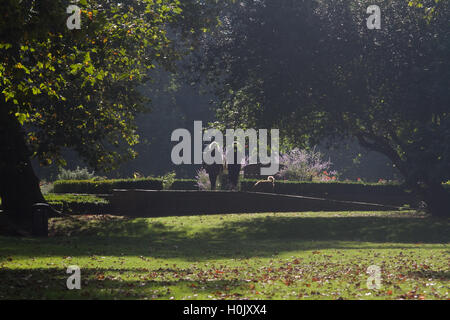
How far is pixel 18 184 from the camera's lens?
80.8 feet

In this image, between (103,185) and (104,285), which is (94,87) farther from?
(104,285)

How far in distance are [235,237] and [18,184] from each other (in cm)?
837

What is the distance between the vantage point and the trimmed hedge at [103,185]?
116 feet

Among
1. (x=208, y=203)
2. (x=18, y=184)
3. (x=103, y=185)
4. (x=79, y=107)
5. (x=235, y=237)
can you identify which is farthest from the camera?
(x=103, y=185)

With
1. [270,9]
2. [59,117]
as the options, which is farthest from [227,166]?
[59,117]

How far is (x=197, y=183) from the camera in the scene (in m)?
46.9

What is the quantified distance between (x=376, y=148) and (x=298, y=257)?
1545 centimetres

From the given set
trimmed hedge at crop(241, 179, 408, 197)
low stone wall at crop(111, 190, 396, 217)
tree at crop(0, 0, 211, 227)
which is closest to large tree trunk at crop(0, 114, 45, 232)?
tree at crop(0, 0, 211, 227)

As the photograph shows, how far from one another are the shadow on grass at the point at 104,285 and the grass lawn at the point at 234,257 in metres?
0.02

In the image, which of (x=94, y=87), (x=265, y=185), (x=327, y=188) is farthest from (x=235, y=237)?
(x=327, y=188)

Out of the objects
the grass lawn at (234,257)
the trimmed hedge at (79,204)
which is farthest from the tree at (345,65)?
the trimmed hedge at (79,204)

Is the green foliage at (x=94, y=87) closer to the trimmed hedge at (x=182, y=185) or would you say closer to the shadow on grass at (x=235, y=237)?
the shadow on grass at (x=235, y=237)

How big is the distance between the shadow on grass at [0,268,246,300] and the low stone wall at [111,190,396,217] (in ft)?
60.9

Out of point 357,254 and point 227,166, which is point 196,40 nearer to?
point 227,166
